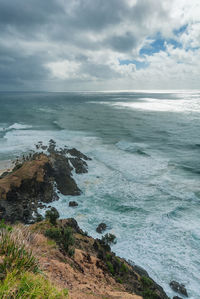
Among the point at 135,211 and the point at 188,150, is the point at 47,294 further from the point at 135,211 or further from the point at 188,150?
the point at 188,150

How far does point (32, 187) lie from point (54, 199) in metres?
2.76

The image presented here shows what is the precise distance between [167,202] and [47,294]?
18.6 metres

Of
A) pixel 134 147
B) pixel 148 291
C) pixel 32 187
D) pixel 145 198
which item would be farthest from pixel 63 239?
pixel 134 147

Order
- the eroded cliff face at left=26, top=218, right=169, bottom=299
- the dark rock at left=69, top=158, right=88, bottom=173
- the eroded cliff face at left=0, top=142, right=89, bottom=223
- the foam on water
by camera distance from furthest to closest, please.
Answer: the foam on water < the dark rock at left=69, top=158, right=88, bottom=173 < the eroded cliff face at left=0, top=142, right=89, bottom=223 < the eroded cliff face at left=26, top=218, right=169, bottom=299

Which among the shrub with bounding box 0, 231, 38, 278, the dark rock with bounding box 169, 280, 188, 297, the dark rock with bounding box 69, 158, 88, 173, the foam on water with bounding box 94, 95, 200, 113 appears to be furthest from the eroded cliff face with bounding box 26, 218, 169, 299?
the foam on water with bounding box 94, 95, 200, 113

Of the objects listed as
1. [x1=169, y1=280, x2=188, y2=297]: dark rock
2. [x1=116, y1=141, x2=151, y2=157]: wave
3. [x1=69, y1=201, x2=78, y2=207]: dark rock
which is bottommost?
[x1=169, y1=280, x2=188, y2=297]: dark rock

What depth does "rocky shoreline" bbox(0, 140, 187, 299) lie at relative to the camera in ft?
28.8

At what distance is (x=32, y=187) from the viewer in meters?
18.4

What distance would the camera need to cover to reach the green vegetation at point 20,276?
2.85m

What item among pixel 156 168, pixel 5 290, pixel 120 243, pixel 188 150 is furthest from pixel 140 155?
pixel 5 290

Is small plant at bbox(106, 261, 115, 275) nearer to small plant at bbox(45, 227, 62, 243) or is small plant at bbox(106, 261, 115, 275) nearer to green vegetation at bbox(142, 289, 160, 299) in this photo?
green vegetation at bbox(142, 289, 160, 299)

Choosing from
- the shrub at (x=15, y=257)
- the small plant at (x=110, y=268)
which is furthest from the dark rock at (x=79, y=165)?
the shrub at (x=15, y=257)

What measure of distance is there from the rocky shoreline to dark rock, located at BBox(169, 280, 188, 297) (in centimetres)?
100

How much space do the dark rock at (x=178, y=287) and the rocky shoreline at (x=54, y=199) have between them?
100cm
